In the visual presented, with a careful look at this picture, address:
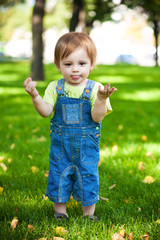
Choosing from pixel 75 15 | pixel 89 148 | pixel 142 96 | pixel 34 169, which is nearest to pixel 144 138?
pixel 34 169

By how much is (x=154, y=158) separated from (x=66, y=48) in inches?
89.1

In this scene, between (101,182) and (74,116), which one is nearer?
(74,116)

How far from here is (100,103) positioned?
93.0 inches

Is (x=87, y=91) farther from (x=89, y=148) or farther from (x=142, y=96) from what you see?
(x=142, y=96)

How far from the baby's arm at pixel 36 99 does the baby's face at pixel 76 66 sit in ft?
0.85

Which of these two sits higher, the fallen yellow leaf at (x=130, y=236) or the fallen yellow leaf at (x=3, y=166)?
the fallen yellow leaf at (x=130, y=236)

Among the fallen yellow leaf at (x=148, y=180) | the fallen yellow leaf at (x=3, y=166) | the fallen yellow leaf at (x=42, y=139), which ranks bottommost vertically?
the fallen yellow leaf at (x=42, y=139)

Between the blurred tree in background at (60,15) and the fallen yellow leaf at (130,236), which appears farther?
the blurred tree in background at (60,15)

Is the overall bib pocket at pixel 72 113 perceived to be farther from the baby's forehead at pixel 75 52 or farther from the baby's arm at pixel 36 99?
the baby's forehead at pixel 75 52

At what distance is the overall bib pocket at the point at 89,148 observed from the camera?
8.29 feet

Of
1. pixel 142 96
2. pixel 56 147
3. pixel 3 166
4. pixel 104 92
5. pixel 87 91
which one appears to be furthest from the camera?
pixel 142 96

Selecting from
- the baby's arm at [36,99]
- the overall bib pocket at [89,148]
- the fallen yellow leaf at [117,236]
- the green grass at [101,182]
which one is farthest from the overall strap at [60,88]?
the fallen yellow leaf at [117,236]

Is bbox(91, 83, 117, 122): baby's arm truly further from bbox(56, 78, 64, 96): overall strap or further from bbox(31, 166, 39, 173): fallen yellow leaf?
bbox(31, 166, 39, 173): fallen yellow leaf

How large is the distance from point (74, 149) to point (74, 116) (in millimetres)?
251
